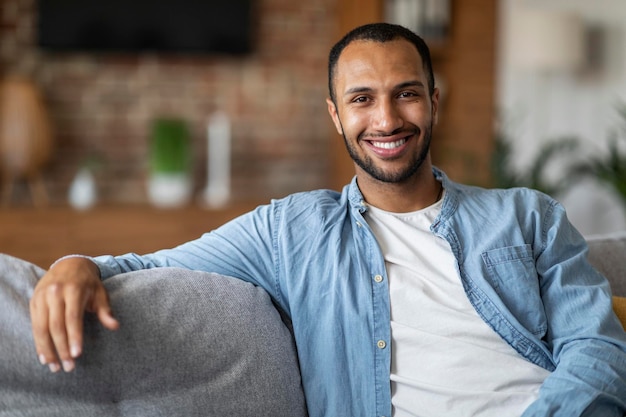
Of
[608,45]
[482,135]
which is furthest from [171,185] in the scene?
[608,45]

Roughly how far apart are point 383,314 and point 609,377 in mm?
426

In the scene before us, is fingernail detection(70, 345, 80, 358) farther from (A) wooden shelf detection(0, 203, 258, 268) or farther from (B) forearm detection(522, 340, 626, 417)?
(A) wooden shelf detection(0, 203, 258, 268)

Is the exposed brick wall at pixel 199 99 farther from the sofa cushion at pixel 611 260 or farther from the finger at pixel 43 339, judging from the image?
the finger at pixel 43 339

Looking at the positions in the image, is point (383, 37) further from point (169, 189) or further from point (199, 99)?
point (199, 99)

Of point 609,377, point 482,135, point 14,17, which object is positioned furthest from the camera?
point 482,135

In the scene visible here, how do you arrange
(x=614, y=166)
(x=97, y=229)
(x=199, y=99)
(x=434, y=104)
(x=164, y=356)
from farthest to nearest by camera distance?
(x=199, y=99), (x=97, y=229), (x=614, y=166), (x=434, y=104), (x=164, y=356)

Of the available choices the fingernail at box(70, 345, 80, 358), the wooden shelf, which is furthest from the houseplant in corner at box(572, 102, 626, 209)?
the fingernail at box(70, 345, 80, 358)

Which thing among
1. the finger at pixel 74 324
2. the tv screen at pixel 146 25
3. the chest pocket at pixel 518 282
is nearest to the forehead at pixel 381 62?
the chest pocket at pixel 518 282

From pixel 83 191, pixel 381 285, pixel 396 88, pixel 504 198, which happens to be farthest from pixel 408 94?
pixel 83 191

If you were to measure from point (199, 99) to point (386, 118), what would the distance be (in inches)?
131

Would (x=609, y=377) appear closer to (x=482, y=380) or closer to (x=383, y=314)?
(x=482, y=380)

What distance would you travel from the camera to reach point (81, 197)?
182 inches

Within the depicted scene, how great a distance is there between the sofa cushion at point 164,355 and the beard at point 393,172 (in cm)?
36

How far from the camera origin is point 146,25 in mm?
4777
